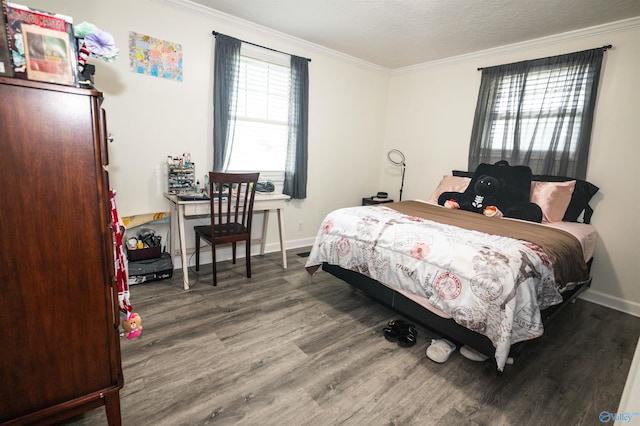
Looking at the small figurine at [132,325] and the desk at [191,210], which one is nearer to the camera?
the small figurine at [132,325]

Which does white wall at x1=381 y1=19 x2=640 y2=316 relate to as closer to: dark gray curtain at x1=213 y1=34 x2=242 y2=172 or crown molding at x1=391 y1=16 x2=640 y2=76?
crown molding at x1=391 y1=16 x2=640 y2=76

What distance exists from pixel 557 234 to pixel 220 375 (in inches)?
96.2

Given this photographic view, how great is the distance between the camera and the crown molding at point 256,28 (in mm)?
2631

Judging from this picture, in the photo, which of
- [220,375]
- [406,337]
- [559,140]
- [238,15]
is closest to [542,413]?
[406,337]

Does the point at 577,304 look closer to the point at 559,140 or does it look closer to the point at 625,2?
the point at 559,140

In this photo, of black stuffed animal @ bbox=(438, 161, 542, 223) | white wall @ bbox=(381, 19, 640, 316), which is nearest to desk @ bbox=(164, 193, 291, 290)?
black stuffed animal @ bbox=(438, 161, 542, 223)

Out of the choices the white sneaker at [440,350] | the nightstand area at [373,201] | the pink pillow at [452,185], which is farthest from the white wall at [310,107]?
the white sneaker at [440,350]

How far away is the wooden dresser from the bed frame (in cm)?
162

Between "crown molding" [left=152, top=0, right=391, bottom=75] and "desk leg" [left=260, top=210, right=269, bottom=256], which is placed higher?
"crown molding" [left=152, top=0, right=391, bottom=75]

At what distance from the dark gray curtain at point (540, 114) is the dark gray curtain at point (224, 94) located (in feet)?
8.88

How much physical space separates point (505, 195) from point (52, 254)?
319 cm

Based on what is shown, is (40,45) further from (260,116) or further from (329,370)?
(260,116)

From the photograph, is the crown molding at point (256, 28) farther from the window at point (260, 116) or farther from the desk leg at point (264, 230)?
the desk leg at point (264, 230)

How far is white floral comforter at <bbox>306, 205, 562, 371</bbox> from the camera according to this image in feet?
4.99
